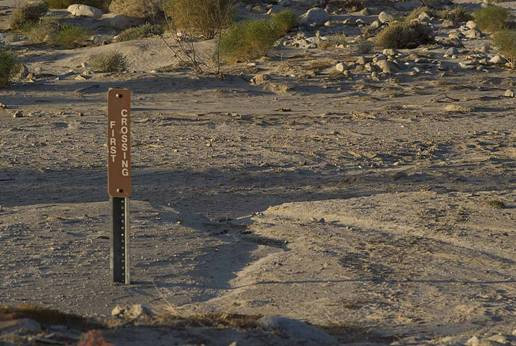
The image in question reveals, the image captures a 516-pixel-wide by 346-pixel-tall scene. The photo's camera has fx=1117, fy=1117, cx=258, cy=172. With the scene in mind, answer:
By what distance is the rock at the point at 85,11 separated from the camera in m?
42.1

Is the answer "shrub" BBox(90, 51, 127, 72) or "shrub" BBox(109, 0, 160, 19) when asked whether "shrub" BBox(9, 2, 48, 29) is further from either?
"shrub" BBox(90, 51, 127, 72)

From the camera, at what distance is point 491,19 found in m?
36.6

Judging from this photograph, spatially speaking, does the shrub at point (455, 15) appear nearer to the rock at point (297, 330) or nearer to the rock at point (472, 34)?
the rock at point (472, 34)

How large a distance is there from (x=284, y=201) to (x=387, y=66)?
12694 millimetres

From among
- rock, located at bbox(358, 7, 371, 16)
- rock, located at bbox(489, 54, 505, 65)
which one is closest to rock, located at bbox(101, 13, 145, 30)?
rock, located at bbox(358, 7, 371, 16)

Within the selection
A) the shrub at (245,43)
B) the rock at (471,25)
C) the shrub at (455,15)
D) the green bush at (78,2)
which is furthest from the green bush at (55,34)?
the shrub at (455,15)

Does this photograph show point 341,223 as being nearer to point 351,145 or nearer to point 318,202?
point 318,202

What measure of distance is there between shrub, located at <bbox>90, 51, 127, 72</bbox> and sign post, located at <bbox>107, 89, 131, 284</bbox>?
18.4 meters

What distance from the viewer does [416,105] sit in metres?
21.9

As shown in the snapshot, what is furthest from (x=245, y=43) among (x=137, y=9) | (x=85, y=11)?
(x=85, y=11)

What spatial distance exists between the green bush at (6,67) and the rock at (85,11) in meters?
17.6

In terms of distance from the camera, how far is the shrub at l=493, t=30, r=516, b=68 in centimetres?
2691

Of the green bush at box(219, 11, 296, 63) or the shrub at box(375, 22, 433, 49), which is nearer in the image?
the green bush at box(219, 11, 296, 63)

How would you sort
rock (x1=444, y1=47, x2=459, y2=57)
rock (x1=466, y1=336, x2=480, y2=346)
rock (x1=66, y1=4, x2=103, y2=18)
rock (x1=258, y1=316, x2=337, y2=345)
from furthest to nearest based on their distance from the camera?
rock (x1=66, y1=4, x2=103, y2=18) < rock (x1=444, y1=47, x2=459, y2=57) < rock (x1=466, y1=336, x2=480, y2=346) < rock (x1=258, y1=316, x2=337, y2=345)
